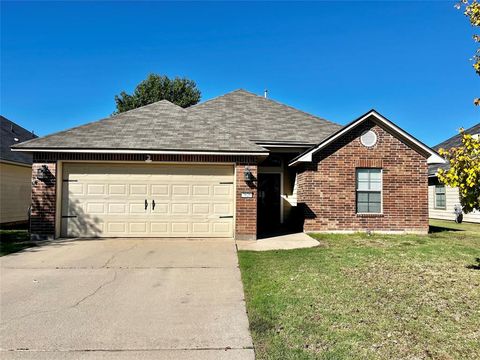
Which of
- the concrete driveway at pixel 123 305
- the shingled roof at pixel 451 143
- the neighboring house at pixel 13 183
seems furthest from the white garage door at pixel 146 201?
the shingled roof at pixel 451 143

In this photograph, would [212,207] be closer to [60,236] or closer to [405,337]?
[60,236]

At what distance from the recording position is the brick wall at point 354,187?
40.6 ft

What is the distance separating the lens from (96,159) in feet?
35.3

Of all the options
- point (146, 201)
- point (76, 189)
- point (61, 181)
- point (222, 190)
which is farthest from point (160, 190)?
point (61, 181)

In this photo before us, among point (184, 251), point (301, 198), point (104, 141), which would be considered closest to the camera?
point (184, 251)

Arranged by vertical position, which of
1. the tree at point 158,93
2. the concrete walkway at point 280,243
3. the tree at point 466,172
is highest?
the tree at point 158,93

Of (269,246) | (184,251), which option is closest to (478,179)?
(269,246)

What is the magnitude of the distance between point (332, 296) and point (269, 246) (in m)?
4.35

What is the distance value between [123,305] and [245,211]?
580 cm

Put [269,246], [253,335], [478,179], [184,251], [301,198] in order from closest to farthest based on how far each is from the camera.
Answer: [253,335] < [478,179] < [184,251] < [269,246] < [301,198]

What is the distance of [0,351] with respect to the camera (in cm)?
390

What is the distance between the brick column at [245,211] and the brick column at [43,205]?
5505 millimetres

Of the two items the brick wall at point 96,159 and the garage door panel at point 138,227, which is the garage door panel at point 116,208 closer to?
the garage door panel at point 138,227

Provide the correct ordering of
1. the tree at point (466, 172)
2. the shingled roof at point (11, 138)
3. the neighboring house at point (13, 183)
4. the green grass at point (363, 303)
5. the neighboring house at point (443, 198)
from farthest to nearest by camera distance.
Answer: the neighboring house at point (443, 198) → the shingled roof at point (11, 138) → the neighboring house at point (13, 183) → the tree at point (466, 172) → the green grass at point (363, 303)
